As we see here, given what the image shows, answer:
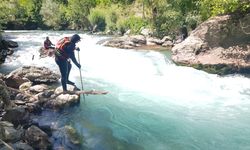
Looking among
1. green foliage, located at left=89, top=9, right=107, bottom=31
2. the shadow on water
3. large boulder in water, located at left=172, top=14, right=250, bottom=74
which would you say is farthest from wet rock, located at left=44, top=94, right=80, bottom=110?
green foliage, located at left=89, top=9, right=107, bottom=31

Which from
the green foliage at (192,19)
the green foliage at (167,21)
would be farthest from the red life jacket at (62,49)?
the green foliage at (167,21)

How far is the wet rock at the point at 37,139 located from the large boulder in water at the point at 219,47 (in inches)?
369

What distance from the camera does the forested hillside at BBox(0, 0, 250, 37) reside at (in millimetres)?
21766

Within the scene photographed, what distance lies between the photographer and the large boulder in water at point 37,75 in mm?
14547

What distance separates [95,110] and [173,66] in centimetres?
645

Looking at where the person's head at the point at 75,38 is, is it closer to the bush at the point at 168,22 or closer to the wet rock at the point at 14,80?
the wet rock at the point at 14,80

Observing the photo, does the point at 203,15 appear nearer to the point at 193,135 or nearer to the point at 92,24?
the point at 193,135

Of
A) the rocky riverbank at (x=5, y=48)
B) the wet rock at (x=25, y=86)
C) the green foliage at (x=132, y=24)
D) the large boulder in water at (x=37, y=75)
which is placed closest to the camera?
the wet rock at (x=25, y=86)

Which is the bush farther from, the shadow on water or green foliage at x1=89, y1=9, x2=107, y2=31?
the shadow on water

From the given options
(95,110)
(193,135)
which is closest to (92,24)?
(95,110)

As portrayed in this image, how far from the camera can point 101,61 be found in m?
19.0

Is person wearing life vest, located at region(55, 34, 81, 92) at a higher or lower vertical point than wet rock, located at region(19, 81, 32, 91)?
higher

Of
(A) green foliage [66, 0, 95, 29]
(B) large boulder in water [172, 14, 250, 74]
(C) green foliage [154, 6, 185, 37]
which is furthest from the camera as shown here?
(A) green foliage [66, 0, 95, 29]

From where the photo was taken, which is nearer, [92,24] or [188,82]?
[188,82]
